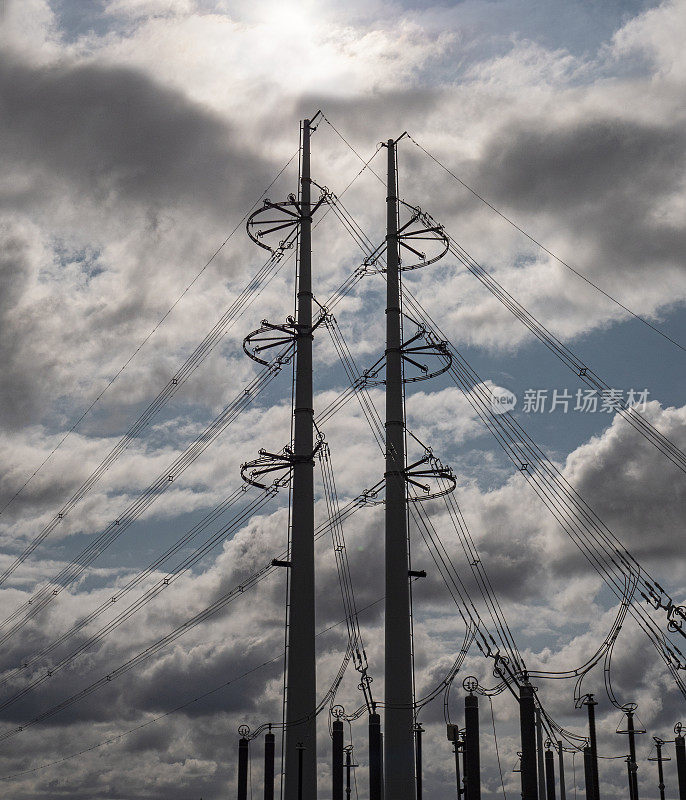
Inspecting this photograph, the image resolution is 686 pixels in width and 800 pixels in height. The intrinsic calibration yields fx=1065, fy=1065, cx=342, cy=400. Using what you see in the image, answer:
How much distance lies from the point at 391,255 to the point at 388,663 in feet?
87.1

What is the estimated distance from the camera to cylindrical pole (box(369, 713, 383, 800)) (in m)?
65.1

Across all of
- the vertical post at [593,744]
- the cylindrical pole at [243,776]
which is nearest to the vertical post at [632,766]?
the vertical post at [593,744]

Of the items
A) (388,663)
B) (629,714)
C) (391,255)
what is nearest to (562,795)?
(629,714)

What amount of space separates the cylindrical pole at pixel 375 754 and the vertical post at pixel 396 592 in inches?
315

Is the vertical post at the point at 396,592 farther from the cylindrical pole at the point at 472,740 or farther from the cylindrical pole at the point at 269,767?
the cylindrical pole at the point at 269,767

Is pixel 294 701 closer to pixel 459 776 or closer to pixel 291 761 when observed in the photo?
pixel 291 761

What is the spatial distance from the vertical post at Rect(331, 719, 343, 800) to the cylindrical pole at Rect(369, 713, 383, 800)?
1368cm

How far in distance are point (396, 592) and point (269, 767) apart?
25.1 m

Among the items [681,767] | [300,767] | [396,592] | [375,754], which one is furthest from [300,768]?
[681,767]

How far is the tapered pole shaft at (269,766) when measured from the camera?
3024 inches

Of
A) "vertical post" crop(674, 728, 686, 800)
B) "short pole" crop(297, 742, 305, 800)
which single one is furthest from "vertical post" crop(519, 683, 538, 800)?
"vertical post" crop(674, 728, 686, 800)

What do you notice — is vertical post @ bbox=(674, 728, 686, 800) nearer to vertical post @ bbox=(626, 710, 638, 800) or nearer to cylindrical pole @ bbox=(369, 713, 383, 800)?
vertical post @ bbox=(626, 710, 638, 800)

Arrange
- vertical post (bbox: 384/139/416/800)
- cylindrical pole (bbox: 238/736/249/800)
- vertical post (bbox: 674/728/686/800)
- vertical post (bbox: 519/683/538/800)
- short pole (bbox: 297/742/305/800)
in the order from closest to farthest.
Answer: vertical post (bbox: 519/683/538/800) < short pole (bbox: 297/742/305/800) < vertical post (bbox: 384/139/416/800) < cylindrical pole (bbox: 238/736/249/800) < vertical post (bbox: 674/728/686/800)

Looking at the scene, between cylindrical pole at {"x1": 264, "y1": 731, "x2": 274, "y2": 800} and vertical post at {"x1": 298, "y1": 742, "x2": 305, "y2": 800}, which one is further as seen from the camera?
cylindrical pole at {"x1": 264, "y1": 731, "x2": 274, "y2": 800}
